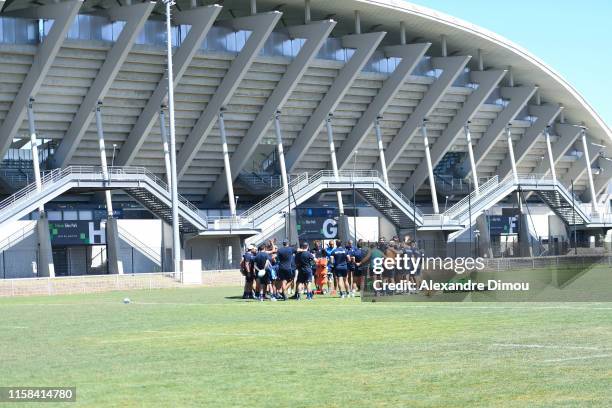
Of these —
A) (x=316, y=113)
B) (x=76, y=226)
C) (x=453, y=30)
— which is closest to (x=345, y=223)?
(x=316, y=113)

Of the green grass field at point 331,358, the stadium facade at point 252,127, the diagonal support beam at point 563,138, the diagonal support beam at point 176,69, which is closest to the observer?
the green grass field at point 331,358

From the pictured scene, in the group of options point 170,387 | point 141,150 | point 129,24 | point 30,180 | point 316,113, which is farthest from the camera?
point 316,113

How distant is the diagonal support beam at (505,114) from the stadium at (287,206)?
15 cm

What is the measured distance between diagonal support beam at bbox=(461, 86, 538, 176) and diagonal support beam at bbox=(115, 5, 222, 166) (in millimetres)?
27313

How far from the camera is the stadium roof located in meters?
55.9

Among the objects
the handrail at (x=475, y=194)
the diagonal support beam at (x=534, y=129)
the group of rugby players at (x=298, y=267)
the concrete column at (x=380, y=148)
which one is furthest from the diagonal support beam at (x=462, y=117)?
the group of rugby players at (x=298, y=267)

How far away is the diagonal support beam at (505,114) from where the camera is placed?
76812 mm

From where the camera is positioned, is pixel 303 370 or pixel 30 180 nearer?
pixel 303 370

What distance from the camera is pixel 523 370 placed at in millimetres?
11734

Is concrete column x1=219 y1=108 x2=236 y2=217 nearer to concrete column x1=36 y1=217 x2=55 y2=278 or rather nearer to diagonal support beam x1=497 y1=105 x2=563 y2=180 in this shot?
concrete column x1=36 y1=217 x2=55 y2=278

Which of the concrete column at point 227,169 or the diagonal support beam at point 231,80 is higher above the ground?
the diagonal support beam at point 231,80

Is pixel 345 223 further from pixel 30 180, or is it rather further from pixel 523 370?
pixel 523 370

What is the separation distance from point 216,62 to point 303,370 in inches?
1868

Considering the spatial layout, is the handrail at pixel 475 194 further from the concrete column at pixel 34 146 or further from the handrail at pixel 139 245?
the concrete column at pixel 34 146
